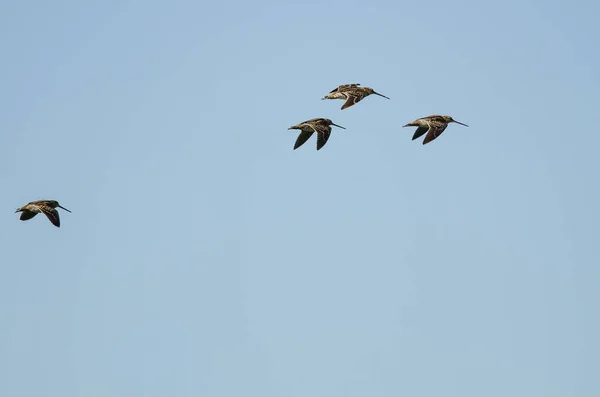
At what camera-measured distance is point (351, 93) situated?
14025 cm

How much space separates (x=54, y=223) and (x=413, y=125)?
37.3 metres

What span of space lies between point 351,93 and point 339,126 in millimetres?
7639

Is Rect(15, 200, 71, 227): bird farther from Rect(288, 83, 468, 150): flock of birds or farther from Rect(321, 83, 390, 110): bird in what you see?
Rect(321, 83, 390, 110): bird

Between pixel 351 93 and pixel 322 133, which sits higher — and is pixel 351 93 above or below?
above

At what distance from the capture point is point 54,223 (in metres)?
123

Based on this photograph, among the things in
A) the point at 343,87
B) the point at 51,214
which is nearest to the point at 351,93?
the point at 343,87

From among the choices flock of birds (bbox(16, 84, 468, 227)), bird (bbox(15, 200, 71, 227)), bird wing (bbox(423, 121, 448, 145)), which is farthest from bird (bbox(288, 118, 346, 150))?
bird (bbox(15, 200, 71, 227))

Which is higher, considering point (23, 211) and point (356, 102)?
point (356, 102)

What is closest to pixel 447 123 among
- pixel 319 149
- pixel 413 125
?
pixel 413 125

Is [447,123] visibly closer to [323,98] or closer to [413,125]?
[413,125]

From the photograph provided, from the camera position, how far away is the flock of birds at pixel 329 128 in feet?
410

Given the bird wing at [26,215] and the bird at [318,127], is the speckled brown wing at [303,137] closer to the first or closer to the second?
the bird at [318,127]

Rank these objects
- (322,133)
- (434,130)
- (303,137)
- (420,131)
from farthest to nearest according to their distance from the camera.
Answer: (303,137), (322,133), (420,131), (434,130)

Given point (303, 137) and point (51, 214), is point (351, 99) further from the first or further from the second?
point (51, 214)
